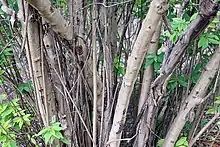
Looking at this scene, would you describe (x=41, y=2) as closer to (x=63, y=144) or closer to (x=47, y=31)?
(x=47, y=31)

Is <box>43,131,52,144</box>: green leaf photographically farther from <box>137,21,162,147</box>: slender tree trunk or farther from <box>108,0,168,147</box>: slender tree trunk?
<box>137,21,162,147</box>: slender tree trunk

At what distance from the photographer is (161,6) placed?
32.0 inches

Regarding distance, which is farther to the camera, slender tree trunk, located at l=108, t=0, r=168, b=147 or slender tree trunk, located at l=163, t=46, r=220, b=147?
slender tree trunk, located at l=163, t=46, r=220, b=147

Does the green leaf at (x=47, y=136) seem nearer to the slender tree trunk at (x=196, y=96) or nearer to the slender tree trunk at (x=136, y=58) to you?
the slender tree trunk at (x=136, y=58)

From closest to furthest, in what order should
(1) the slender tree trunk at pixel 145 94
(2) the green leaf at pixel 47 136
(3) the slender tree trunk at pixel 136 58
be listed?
1. (3) the slender tree trunk at pixel 136 58
2. (2) the green leaf at pixel 47 136
3. (1) the slender tree trunk at pixel 145 94

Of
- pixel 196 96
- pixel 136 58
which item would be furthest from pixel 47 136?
pixel 196 96

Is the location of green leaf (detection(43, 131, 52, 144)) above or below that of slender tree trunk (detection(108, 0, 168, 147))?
below

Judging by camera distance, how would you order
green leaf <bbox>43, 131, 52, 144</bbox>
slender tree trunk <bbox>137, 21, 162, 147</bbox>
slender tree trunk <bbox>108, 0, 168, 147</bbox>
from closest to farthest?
1. slender tree trunk <bbox>108, 0, 168, 147</bbox>
2. green leaf <bbox>43, 131, 52, 144</bbox>
3. slender tree trunk <bbox>137, 21, 162, 147</bbox>

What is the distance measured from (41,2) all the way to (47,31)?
243 millimetres

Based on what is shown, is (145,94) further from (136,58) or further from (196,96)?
(136,58)

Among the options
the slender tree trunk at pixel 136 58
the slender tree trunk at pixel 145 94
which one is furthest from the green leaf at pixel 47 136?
the slender tree trunk at pixel 145 94

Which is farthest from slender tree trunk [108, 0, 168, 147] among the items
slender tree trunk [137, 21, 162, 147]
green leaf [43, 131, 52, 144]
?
green leaf [43, 131, 52, 144]

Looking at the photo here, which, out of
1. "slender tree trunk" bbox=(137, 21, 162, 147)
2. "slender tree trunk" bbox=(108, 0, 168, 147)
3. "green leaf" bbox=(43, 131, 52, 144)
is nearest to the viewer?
"slender tree trunk" bbox=(108, 0, 168, 147)

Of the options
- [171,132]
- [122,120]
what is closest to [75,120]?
[122,120]
